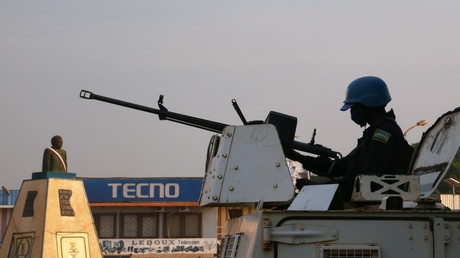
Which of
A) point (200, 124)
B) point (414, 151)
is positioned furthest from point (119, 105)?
point (414, 151)

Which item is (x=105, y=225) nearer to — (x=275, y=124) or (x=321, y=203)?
(x=275, y=124)

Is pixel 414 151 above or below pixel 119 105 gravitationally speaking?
below

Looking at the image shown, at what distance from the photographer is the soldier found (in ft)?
24.8

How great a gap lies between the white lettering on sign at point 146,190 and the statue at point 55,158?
3527 cm

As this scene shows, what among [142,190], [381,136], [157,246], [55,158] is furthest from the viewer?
[142,190]

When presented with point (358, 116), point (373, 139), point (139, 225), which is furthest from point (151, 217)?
point (373, 139)

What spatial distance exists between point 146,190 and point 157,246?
452cm

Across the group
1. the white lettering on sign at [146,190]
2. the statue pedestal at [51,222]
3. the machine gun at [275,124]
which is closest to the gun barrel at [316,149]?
the machine gun at [275,124]

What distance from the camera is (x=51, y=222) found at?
2678 cm

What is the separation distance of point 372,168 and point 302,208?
2.93ft

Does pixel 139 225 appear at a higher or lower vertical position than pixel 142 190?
lower

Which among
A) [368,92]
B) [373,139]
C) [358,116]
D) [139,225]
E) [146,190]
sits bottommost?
[373,139]

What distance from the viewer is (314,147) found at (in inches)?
360

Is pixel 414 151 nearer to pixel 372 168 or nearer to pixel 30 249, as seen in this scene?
pixel 372 168
